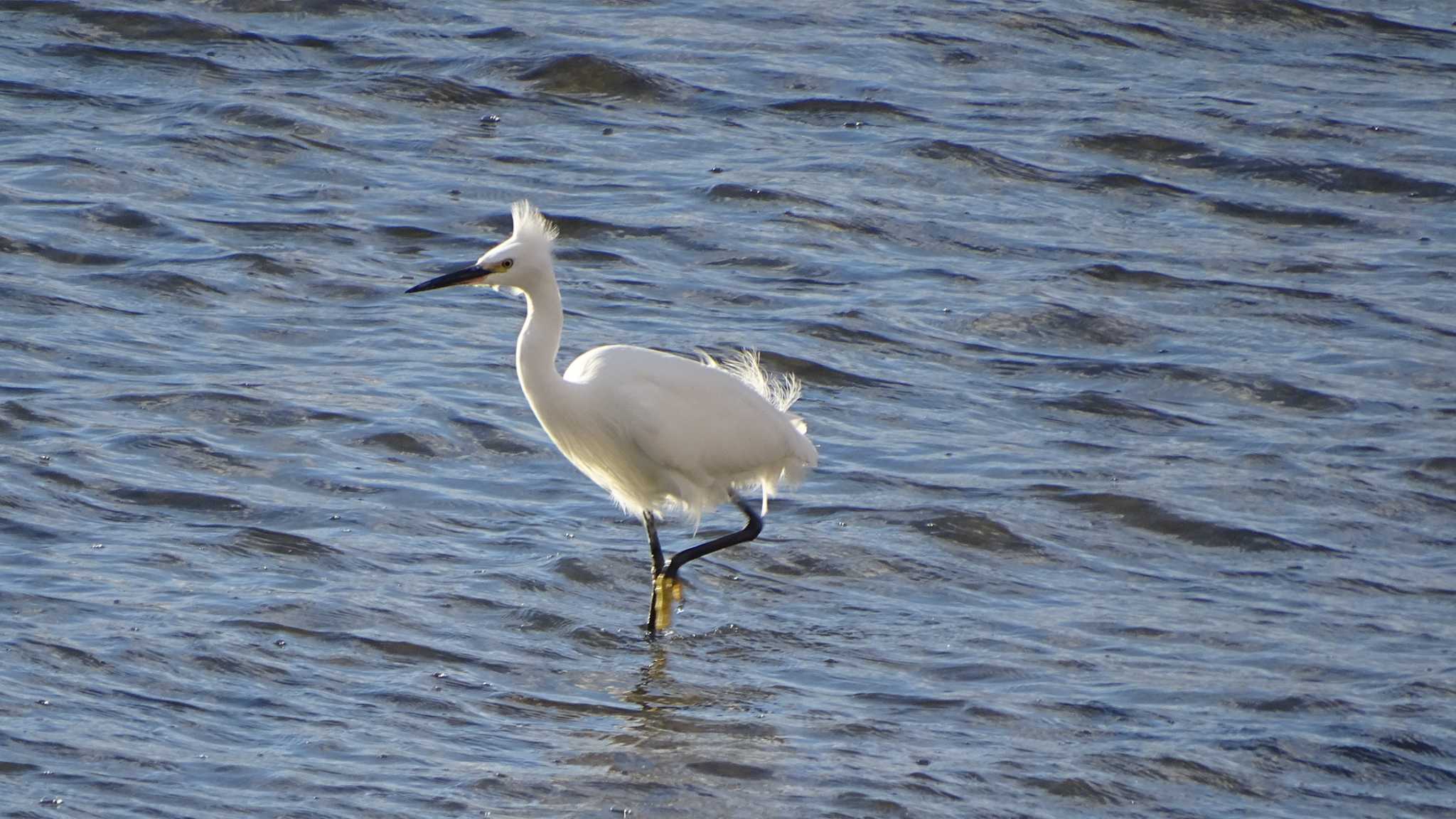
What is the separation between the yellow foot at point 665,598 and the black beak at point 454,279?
1.23 metres

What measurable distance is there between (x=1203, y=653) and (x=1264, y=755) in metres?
0.77

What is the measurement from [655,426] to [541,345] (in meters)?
0.52

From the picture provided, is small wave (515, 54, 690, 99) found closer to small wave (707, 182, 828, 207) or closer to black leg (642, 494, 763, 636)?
small wave (707, 182, 828, 207)

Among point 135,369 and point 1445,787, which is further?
point 135,369

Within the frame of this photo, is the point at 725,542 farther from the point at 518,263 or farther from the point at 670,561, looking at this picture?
the point at 518,263

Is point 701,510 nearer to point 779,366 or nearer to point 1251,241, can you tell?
point 779,366

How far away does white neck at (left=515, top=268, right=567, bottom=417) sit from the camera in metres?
6.55

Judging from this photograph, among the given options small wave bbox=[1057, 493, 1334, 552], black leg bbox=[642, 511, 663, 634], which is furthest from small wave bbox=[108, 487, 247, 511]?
small wave bbox=[1057, 493, 1334, 552]

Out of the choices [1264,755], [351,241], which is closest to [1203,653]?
[1264,755]

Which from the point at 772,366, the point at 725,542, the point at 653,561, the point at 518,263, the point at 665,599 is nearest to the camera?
the point at 518,263

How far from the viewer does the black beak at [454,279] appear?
628cm

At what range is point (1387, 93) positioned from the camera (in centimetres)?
1273

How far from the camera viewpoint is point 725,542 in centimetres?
709

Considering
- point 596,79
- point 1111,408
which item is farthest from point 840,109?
point 1111,408
